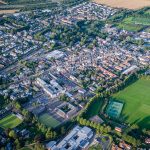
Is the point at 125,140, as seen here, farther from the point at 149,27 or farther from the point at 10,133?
the point at 149,27

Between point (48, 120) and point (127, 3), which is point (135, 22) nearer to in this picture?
point (127, 3)

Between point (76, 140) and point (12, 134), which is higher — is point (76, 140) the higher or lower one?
the lower one

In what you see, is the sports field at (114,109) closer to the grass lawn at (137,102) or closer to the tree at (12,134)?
the grass lawn at (137,102)

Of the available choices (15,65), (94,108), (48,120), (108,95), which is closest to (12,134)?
(48,120)

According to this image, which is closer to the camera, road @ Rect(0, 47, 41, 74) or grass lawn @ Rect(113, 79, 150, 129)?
grass lawn @ Rect(113, 79, 150, 129)

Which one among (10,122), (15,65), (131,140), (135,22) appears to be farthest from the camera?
(135,22)

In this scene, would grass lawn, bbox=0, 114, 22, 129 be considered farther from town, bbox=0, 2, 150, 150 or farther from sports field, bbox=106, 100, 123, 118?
sports field, bbox=106, 100, 123, 118

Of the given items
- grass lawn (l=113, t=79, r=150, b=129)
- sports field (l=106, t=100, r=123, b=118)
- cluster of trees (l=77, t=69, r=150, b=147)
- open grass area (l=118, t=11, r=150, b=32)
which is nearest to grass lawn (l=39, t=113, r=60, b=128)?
cluster of trees (l=77, t=69, r=150, b=147)
